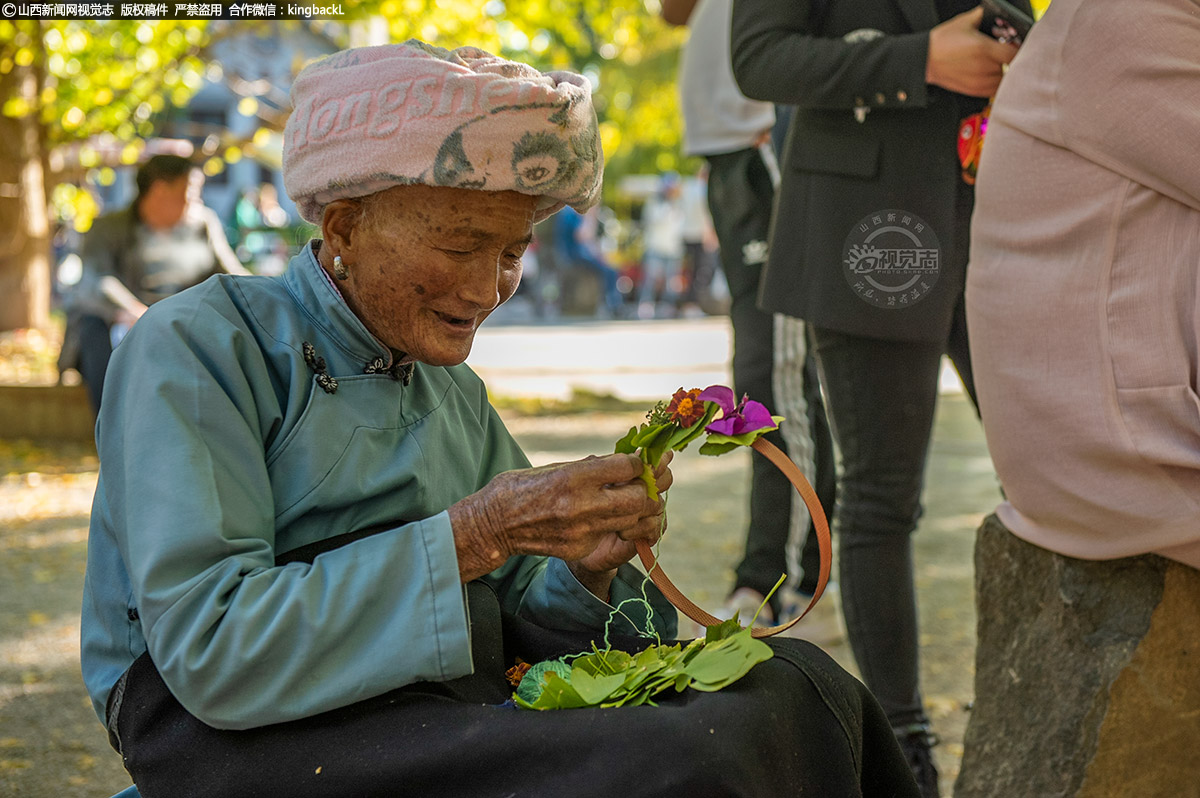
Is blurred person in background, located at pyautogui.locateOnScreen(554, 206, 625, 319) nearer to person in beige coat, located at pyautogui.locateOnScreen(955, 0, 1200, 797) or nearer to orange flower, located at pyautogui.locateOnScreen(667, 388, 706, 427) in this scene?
person in beige coat, located at pyautogui.locateOnScreen(955, 0, 1200, 797)

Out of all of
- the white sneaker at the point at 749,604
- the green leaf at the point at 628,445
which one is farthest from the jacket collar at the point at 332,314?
the white sneaker at the point at 749,604

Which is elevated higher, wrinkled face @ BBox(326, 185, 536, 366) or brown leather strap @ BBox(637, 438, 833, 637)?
wrinkled face @ BBox(326, 185, 536, 366)

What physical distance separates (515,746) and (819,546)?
51 centimetres

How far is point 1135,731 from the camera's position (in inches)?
88.9

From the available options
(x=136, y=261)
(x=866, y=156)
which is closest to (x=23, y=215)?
(x=136, y=261)

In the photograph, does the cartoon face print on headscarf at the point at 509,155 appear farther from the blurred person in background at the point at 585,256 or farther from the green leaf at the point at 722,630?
the blurred person in background at the point at 585,256

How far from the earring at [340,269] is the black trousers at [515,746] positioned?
0.60 meters

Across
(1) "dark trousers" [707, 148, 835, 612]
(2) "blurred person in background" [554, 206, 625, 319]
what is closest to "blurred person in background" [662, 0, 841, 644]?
(1) "dark trousers" [707, 148, 835, 612]

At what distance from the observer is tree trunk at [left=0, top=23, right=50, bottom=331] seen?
894cm

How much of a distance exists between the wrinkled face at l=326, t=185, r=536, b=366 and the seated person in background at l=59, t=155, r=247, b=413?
5.43 metres

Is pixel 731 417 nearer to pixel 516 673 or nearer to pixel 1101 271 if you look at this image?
pixel 516 673

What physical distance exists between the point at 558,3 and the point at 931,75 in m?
8.15

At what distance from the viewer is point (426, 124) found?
163 cm

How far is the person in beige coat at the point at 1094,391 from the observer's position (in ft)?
6.63
